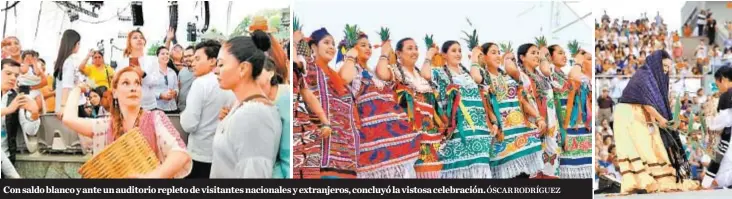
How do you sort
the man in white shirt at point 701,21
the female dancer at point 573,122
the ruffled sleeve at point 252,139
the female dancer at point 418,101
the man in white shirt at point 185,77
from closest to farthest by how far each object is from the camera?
the ruffled sleeve at point 252,139 < the man in white shirt at point 185,77 < the female dancer at point 418,101 < the female dancer at point 573,122 < the man in white shirt at point 701,21

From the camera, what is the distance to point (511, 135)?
21.7 ft

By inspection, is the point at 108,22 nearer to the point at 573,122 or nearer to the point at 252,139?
the point at 252,139

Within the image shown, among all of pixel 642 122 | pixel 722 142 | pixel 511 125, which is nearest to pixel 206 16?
pixel 511 125

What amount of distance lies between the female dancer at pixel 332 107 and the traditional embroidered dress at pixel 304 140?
0.05 m

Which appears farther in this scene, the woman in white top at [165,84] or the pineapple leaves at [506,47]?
the pineapple leaves at [506,47]

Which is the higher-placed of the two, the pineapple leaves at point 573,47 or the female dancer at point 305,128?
the pineapple leaves at point 573,47

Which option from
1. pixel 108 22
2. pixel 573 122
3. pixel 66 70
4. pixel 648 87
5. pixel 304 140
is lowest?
pixel 304 140

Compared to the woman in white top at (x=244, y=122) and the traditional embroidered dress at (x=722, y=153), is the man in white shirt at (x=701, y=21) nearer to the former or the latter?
the traditional embroidered dress at (x=722, y=153)

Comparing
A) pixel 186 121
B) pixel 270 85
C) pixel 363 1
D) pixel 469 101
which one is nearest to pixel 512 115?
pixel 469 101

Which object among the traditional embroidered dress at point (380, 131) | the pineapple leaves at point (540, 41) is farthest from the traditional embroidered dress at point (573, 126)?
the traditional embroidered dress at point (380, 131)

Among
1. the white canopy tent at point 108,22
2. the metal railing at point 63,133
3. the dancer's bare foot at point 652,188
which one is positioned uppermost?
the white canopy tent at point 108,22

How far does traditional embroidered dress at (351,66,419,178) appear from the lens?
248 inches

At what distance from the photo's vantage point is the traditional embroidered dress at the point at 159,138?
613 cm

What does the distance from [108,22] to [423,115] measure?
2311 mm
